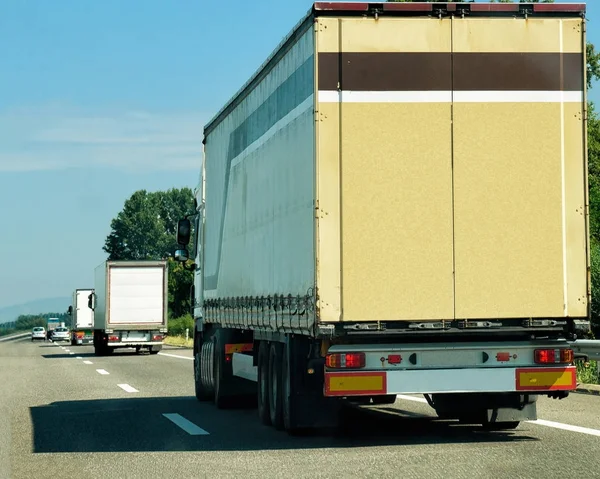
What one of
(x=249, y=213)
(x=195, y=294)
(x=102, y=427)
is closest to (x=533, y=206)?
(x=249, y=213)

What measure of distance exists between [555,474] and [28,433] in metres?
6.45

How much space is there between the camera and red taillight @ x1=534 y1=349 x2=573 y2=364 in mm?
10812

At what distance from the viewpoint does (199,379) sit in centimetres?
1756

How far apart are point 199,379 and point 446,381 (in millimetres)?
7551

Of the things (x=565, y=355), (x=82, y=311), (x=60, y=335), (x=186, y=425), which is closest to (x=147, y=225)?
(x=60, y=335)

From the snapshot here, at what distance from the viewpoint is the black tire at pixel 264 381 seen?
12984 millimetres

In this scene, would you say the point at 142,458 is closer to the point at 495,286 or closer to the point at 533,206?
the point at 495,286

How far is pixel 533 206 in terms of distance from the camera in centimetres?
1059

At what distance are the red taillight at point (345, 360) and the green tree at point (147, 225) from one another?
14537 cm

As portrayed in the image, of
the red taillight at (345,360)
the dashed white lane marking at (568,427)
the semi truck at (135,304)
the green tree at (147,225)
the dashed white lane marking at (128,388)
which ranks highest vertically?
the green tree at (147,225)

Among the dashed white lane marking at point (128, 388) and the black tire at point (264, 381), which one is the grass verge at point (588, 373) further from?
the dashed white lane marking at point (128, 388)

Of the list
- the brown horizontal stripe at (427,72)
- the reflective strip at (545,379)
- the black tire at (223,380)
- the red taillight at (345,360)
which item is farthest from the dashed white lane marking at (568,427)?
the black tire at (223,380)

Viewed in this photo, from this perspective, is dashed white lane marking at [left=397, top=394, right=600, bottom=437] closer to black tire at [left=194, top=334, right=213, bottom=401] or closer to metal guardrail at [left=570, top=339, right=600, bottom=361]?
metal guardrail at [left=570, top=339, right=600, bottom=361]

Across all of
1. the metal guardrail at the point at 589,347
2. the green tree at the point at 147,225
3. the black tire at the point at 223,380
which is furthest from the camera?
the green tree at the point at 147,225
